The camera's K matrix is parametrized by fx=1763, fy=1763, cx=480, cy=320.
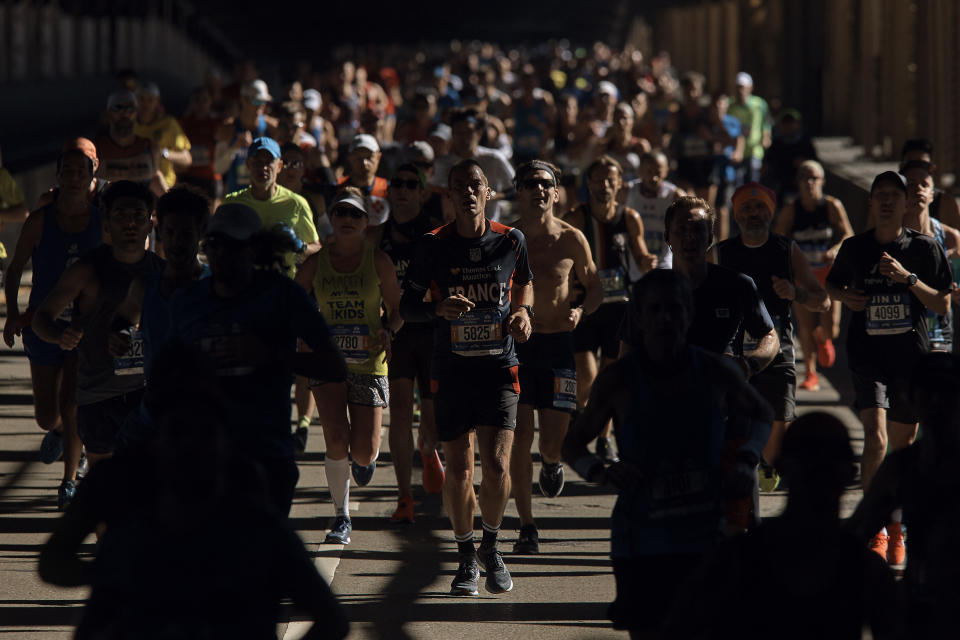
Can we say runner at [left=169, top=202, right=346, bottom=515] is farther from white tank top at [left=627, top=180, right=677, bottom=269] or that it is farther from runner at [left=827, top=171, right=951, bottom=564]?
white tank top at [left=627, top=180, right=677, bottom=269]

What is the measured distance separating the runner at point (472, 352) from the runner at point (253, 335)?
1.97m

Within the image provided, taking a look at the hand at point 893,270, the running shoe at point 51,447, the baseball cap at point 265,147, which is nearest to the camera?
the hand at point 893,270

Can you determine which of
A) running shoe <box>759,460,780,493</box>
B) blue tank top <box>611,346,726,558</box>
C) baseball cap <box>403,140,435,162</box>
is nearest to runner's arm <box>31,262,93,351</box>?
blue tank top <box>611,346,726,558</box>

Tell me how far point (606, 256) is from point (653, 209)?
192 cm

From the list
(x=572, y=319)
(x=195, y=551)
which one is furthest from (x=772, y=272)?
(x=195, y=551)

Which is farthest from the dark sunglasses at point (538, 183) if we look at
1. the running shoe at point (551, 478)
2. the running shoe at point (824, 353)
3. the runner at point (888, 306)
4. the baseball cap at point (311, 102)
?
the baseball cap at point (311, 102)

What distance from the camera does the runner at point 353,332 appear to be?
338 inches

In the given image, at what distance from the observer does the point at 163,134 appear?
1413 centimetres

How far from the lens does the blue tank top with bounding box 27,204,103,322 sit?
8.99m

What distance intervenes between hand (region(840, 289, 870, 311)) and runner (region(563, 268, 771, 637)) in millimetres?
3349

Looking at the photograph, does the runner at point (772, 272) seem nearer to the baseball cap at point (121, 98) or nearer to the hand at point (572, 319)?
the hand at point (572, 319)

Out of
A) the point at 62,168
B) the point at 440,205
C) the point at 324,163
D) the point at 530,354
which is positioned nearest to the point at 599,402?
the point at 530,354

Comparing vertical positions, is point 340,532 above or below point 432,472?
below

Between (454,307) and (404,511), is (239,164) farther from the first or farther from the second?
(454,307)
